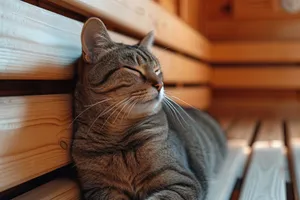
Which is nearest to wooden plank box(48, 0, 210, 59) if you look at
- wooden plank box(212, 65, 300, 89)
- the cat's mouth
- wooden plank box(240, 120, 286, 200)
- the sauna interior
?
the sauna interior

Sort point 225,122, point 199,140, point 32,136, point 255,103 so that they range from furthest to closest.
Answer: point 255,103, point 225,122, point 199,140, point 32,136

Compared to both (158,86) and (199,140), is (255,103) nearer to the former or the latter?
(199,140)

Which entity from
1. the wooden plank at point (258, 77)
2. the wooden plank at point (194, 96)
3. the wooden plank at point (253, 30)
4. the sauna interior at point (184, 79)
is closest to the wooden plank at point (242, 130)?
the sauna interior at point (184, 79)

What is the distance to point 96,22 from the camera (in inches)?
57.6

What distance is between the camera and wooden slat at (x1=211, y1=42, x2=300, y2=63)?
4371 mm

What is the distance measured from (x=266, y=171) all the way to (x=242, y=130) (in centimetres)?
135

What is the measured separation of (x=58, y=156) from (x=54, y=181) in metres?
0.12

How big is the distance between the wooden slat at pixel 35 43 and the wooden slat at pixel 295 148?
3.20ft

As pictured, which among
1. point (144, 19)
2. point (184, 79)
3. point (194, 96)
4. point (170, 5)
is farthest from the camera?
A: point (194, 96)

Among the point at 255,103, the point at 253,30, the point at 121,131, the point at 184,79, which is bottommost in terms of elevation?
the point at 255,103

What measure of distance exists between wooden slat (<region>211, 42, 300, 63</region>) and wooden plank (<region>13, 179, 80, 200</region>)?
317cm

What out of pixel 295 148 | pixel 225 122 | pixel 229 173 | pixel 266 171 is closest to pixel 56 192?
pixel 229 173

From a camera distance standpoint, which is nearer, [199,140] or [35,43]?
[35,43]

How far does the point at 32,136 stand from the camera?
1335mm
